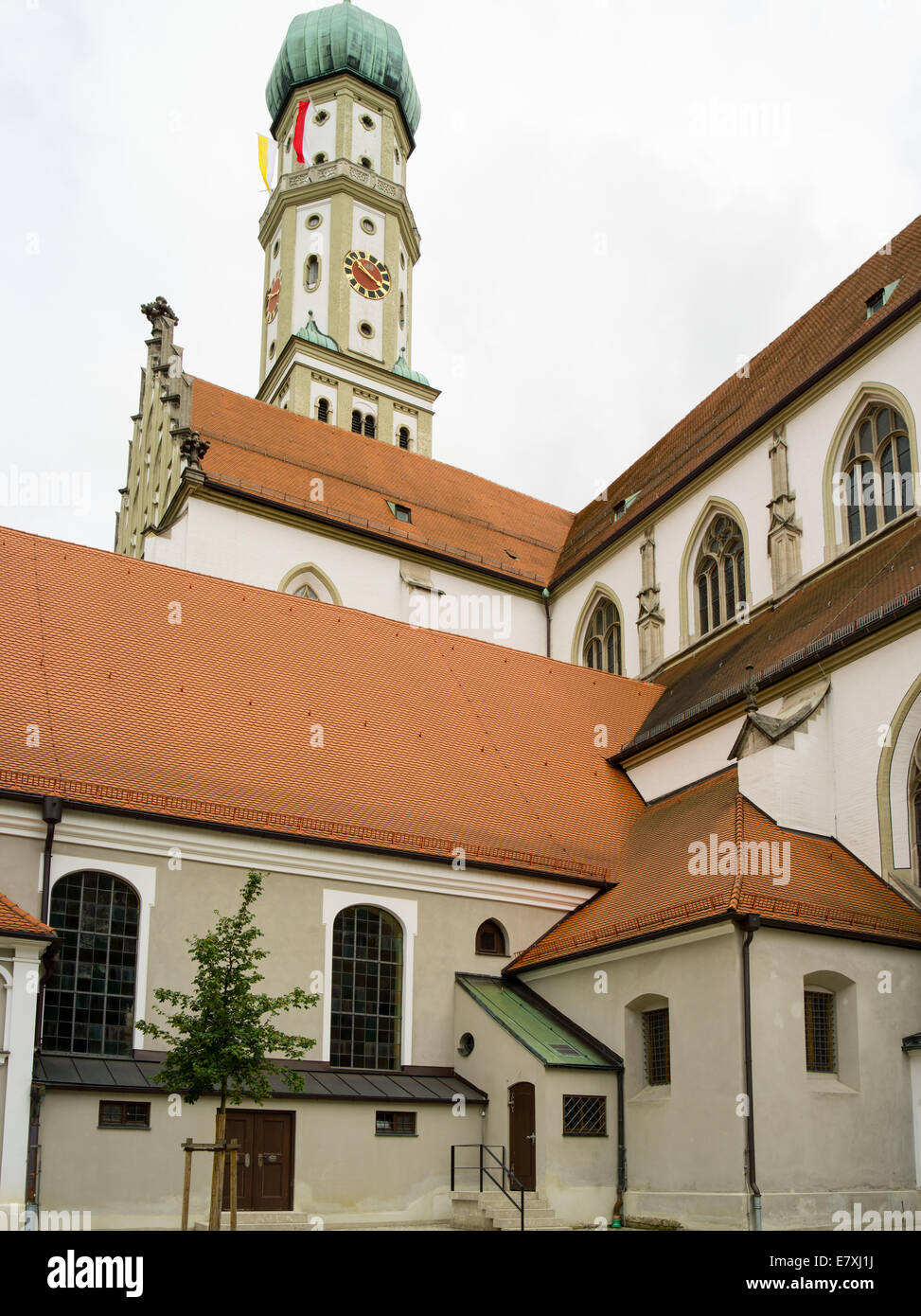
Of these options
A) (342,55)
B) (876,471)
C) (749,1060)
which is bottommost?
(749,1060)

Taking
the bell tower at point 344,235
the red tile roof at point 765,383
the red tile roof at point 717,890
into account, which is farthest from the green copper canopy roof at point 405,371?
the red tile roof at point 717,890

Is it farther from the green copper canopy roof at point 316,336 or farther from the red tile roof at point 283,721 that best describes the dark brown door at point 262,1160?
the green copper canopy roof at point 316,336

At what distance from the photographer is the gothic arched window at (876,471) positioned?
76.7 feet

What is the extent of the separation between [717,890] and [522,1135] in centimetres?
427

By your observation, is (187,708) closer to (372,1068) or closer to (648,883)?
(372,1068)

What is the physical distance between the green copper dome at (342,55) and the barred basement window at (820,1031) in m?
44.8

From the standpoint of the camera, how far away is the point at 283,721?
70.3 ft

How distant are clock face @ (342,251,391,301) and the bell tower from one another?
46 mm

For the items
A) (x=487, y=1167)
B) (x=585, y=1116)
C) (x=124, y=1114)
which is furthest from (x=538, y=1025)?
(x=124, y=1114)

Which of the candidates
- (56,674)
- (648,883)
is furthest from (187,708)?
(648,883)

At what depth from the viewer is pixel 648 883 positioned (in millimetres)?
20328

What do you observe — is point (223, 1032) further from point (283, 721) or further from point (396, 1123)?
point (283, 721)
